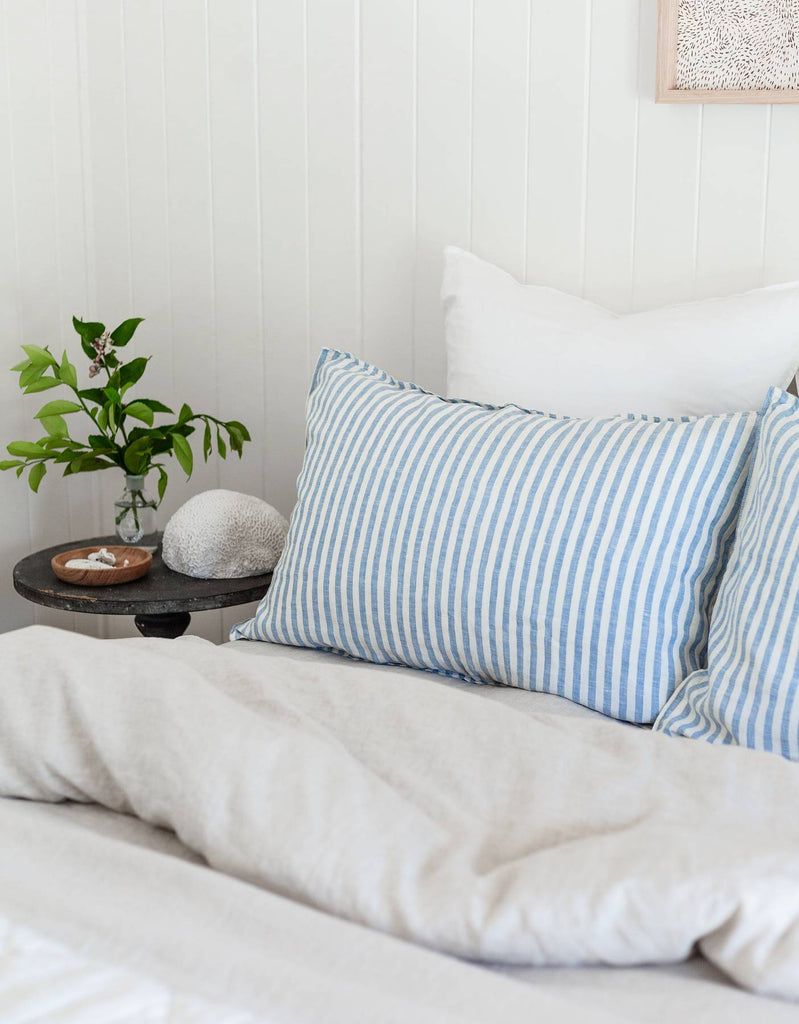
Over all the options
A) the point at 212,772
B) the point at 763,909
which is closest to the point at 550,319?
the point at 212,772

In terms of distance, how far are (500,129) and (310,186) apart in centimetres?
39

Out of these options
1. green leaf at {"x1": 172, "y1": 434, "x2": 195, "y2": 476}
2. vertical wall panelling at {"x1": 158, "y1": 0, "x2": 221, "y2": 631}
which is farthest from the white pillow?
vertical wall panelling at {"x1": 158, "y1": 0, "x2": 221, "y2": 631}

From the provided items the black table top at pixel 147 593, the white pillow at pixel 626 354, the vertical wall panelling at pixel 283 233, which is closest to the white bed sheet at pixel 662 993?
Result: the white pillow at pixel 626 354

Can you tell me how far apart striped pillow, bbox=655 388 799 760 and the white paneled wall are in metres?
0.57

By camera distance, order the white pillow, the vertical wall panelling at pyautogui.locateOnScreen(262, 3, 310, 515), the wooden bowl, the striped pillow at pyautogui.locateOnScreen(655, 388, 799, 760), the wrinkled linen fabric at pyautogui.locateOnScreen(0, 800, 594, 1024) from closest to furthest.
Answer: the wrinkled linen fabric at pyautogui.locateOnScreen(0, 800, 594, 1024), the striped pillow at pyautogui.locateOnScreen(655, 388, 799, 760), the white pillow, the wooden bowl, the vertical wall panelling at pyautogui.locateOnScreen(262, 3, 310, 515)

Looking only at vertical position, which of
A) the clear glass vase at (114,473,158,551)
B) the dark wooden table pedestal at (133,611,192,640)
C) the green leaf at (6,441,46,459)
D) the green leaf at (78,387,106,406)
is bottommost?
the dark wooden table pedestal at (133,611,192,640)

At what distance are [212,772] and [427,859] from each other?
19cm

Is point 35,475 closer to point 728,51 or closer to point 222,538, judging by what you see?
point 222,538

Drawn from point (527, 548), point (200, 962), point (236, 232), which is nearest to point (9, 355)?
point (236, 232)

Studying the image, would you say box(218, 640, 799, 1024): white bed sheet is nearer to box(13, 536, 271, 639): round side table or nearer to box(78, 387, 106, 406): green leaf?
box(13, 536, 271, 639): round side table

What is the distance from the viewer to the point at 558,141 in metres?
1.83

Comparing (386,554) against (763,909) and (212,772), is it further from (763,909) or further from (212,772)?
(763,909)

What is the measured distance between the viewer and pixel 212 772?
89 cm

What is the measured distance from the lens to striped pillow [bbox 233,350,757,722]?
1.28 m
